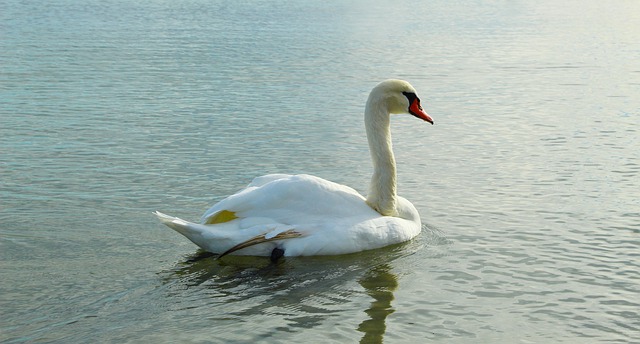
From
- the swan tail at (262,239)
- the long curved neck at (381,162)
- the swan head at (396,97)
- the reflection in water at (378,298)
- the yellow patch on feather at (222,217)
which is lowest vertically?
the reflection in water at (378,298)

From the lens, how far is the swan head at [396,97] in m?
8.00

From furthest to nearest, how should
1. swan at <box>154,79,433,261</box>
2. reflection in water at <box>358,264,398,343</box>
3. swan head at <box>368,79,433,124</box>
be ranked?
swan head at <box>368,79,433,124</box>, swan at <box>154,79,433,261</box>, reflection in water at <box>358,264,398,343</box>

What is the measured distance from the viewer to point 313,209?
726 centimetres

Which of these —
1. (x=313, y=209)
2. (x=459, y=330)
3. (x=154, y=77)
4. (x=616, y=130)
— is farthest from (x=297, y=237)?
(x=154, y=77)

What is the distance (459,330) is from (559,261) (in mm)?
1761

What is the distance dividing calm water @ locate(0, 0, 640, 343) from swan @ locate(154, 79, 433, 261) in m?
0.13

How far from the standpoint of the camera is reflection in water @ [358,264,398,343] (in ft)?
19.1

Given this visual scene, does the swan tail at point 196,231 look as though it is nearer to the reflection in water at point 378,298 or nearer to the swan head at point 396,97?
the reflection in water at point 378,298

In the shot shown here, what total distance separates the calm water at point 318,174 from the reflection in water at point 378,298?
0.8 inches

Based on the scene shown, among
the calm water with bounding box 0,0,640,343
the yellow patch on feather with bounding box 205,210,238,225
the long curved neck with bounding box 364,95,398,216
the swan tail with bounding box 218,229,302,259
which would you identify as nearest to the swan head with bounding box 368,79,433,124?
the long curved neck with bounding box 364,95,398,216

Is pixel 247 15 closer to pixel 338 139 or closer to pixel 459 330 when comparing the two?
pixel 338 139

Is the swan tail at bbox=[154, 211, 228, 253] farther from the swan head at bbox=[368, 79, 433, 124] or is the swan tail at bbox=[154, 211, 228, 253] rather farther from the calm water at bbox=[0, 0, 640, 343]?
the swan head at bbox=[368, 79, 433, 124]

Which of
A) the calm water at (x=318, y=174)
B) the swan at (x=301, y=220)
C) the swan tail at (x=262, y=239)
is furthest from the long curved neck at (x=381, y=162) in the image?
the swan tail at (x=262, y=239)

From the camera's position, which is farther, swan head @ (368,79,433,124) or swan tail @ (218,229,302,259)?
swan head @ (368,79,433,124)
